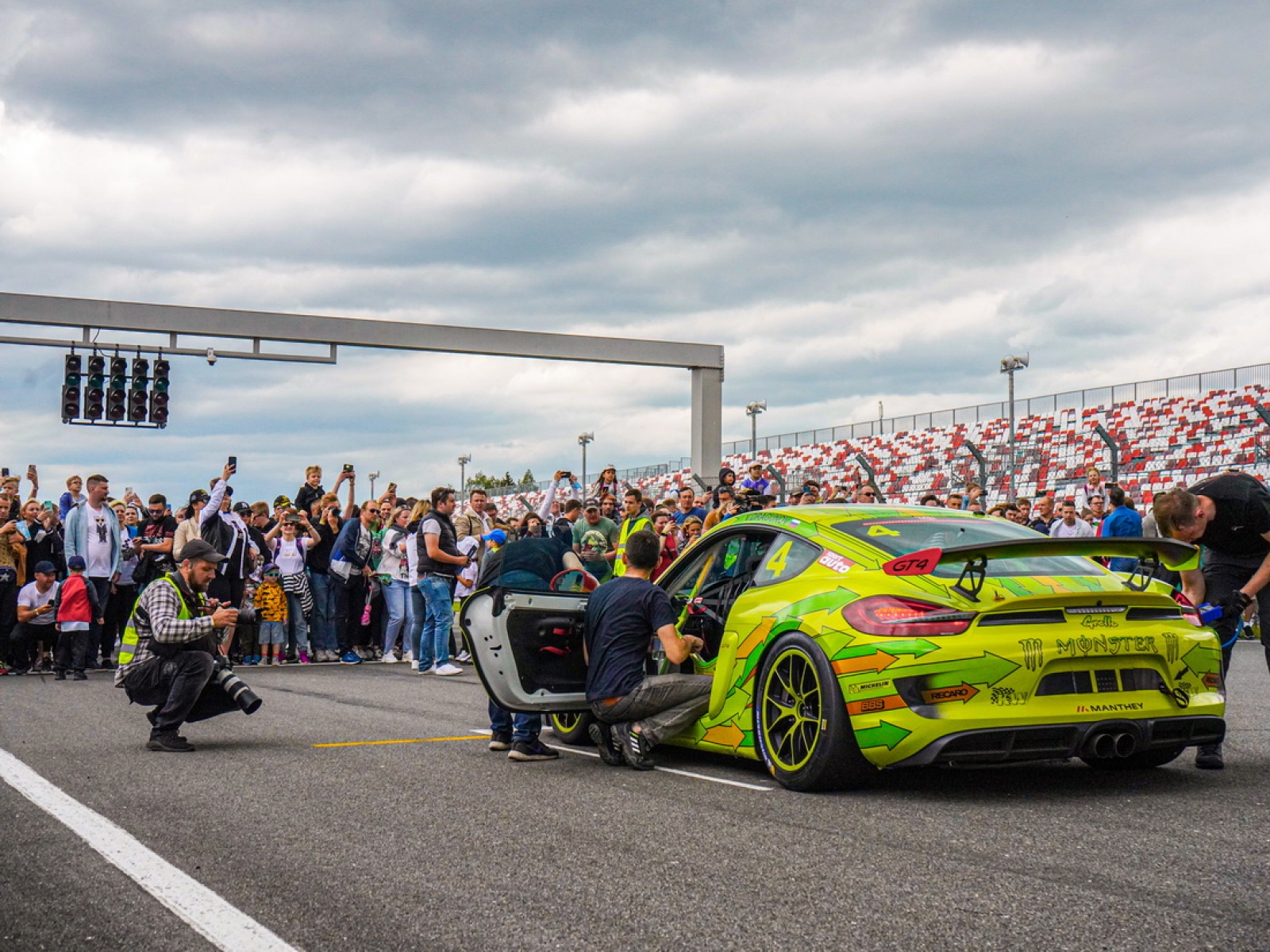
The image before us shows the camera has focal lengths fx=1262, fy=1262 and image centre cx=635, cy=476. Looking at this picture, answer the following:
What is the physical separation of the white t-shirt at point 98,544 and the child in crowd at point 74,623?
53 cm

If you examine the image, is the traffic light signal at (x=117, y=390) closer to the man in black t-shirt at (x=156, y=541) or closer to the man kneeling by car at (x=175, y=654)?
the man in black t-shirt at (x=156, y=541)

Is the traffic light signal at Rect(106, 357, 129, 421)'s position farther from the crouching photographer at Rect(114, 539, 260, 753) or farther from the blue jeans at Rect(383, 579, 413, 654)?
the crouching photographer at Rect(114, 539, 260, 753)

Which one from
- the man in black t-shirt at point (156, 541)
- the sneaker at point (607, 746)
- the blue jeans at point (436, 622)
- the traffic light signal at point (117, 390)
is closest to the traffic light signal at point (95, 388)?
the traffic light signal at point (117, 390)

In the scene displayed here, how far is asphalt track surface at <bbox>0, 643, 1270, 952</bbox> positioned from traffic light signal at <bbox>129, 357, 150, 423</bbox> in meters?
17.8

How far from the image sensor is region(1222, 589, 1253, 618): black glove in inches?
258

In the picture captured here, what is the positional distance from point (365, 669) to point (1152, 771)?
9.63 m

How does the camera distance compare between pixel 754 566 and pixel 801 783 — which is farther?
pixel 754 566

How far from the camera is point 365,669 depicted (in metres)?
14.1

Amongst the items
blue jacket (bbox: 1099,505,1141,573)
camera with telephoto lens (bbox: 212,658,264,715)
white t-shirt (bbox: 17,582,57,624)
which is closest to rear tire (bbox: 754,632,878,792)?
camera with telephoto lens (bbox: 212,658,264,715)

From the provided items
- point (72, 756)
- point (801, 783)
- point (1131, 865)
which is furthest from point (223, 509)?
point (1131, 865)

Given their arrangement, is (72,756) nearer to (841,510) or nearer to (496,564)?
(496,564)

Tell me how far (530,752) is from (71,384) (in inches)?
769

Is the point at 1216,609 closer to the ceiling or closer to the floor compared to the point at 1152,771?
closer to the ceiling

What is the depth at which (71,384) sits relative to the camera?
23609 millimetres
